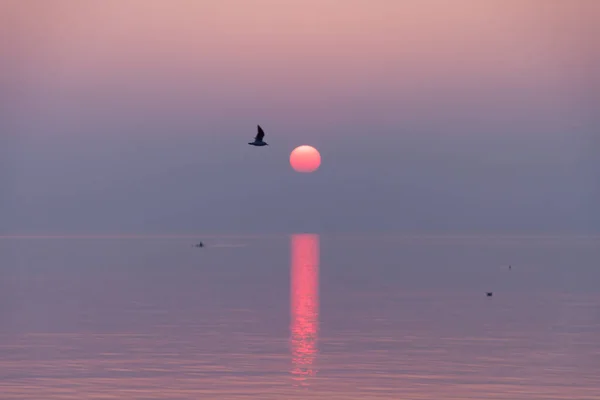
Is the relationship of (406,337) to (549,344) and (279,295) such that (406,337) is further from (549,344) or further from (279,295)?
(279,295)

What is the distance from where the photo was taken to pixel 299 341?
5562 centimetres

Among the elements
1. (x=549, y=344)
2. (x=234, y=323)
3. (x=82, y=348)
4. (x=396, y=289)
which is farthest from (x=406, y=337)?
(x=396, y=289)

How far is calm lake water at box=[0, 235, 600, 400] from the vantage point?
40656 millimetres

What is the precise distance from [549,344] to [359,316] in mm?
18116

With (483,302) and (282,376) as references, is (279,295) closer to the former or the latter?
(483,302)

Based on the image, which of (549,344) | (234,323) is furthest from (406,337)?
(234,323)

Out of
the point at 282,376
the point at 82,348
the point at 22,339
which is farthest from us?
the point at 22,339

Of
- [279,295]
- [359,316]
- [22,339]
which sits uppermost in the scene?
[279,295]

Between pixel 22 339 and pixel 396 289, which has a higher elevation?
pixel 396 289

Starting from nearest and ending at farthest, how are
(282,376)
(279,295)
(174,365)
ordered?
(282,376) → (174,365) → (279,295)

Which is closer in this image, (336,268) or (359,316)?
(359,316)

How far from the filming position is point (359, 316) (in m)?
70.5

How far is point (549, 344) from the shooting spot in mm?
54438

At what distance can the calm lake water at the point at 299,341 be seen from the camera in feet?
133
